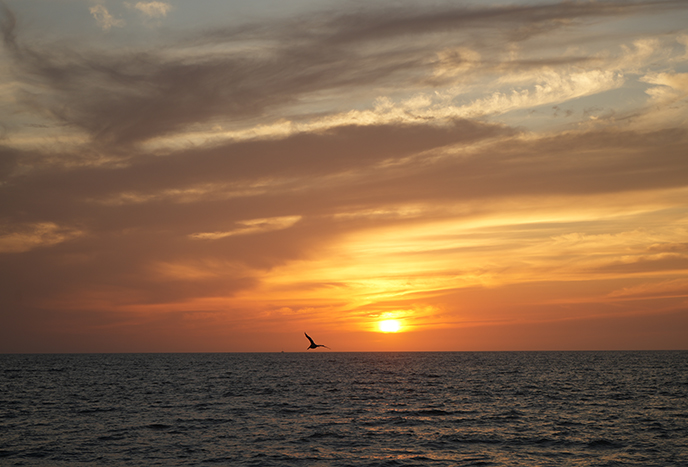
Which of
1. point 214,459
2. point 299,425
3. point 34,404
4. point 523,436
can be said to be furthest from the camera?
point 34,404

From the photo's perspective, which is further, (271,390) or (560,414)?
(271,390)

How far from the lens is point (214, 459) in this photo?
1129 inches

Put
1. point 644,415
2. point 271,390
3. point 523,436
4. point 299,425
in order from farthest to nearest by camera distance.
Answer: point 271,390
point 644,415
point 299,425
point 523,436

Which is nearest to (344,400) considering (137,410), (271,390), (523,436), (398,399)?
(398,399)

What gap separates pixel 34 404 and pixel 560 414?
165 ft

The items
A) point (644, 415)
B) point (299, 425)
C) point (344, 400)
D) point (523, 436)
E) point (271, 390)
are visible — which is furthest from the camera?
point (271, 390)

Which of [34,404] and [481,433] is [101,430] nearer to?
[34,404]

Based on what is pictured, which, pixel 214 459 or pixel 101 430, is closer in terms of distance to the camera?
pixel 214 459

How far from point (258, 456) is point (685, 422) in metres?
34.0

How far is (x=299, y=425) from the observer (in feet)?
129

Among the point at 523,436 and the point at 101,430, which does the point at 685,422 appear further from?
the point at 101,430

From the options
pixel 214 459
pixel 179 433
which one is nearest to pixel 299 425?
pixel 179 433

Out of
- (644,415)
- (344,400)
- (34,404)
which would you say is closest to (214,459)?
(344,400)

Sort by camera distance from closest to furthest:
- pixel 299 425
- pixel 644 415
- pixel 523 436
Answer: pixel 523 436 < pixel 299 425 < pixel 644 415
